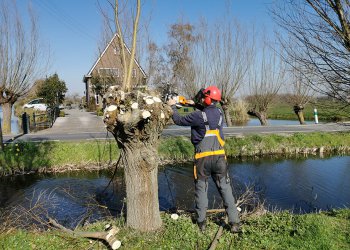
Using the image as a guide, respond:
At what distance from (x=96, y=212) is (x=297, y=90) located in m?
20.9

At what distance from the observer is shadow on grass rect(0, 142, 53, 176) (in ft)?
38.8

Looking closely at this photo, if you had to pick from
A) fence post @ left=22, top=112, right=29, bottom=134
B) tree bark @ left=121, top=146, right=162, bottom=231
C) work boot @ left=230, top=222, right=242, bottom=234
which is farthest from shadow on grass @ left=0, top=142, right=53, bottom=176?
work boot @ left=230, top=222, right=242, bottom=234

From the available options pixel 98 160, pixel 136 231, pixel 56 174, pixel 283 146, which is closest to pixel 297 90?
pixel 283 146

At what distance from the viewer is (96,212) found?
7359mm

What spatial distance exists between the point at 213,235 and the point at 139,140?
5.33 ft

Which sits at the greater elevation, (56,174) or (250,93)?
(250,93)

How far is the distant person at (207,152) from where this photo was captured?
4.68 metres

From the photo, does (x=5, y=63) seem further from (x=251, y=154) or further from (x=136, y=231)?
(x=136, y=231)

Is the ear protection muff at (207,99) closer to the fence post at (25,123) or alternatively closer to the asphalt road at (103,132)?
the asphalt road at (103,132)

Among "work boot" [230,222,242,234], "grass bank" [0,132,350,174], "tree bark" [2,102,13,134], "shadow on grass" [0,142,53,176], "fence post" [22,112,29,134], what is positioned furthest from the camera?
"fence post" [22,112,29,134]

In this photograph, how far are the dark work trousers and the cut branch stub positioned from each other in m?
0.88

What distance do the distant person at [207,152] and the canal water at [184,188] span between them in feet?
7.32

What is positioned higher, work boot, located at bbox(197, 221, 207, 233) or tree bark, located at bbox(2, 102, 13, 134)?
tree bark, located at bbox(2, 102, 13, 134)

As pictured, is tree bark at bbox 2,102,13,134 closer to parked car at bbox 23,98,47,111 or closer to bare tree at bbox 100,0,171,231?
bare tree at bbox 100,0,171,231
